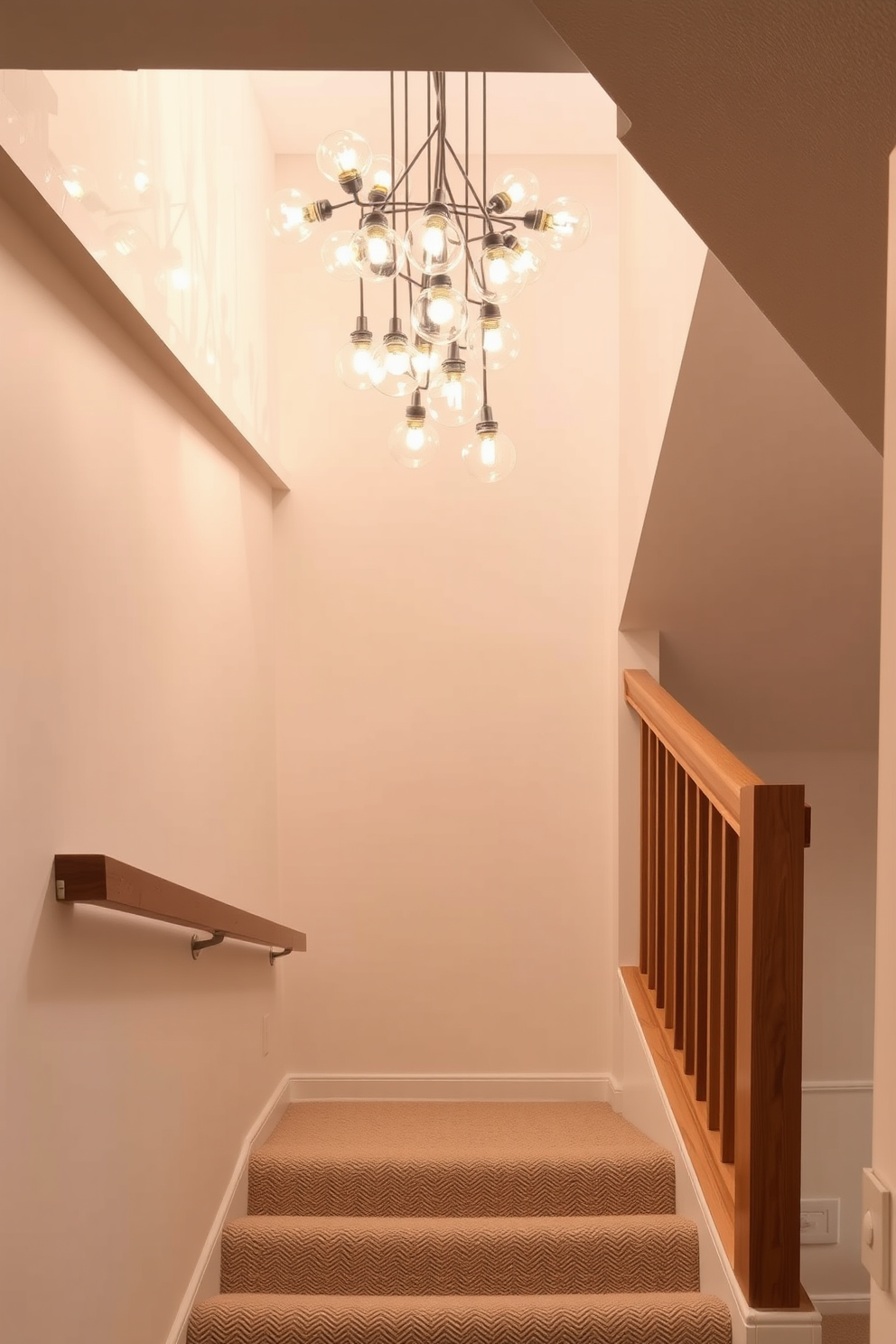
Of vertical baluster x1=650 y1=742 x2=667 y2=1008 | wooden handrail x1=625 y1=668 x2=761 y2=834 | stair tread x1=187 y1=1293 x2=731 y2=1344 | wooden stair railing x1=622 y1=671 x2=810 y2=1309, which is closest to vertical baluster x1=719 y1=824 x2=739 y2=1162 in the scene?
wooden stair railing x1=622 y1=671 x2=810 y2=1309

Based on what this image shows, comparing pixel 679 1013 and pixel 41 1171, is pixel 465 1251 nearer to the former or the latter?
pixel 679 1013

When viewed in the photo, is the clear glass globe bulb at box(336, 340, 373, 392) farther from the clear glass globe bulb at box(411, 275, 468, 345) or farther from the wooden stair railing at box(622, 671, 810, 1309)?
the wooden stair railing at box(622, 671, 810, 1309)

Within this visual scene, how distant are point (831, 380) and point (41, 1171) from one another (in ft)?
5.40

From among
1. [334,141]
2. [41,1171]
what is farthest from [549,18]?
[41,1171]

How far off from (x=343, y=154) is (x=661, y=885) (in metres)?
2.23

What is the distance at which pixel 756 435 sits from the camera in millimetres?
2432

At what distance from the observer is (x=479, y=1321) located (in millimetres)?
2201

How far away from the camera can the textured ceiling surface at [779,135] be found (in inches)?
37.3

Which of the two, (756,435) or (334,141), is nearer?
(334,141)

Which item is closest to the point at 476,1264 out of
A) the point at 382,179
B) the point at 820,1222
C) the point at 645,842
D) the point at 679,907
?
the point at 679,907

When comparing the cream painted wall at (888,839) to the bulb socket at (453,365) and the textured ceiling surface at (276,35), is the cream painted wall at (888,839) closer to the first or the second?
the textured ceiling surface at (276,35)

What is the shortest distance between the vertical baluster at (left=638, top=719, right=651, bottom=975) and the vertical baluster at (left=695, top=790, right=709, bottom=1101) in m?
0.67

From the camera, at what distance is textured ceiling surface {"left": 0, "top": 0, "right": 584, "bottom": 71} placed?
1.17 meters

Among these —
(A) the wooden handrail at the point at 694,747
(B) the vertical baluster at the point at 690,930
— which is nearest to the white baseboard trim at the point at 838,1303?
(B) the vertical baluster at the point at 690,930
